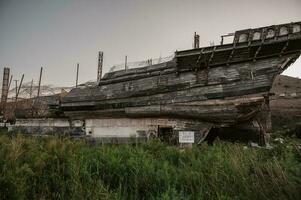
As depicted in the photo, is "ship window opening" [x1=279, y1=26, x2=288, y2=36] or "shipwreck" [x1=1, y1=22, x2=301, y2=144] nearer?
"shipwreck" [x1=1, y1=22, x2=301, y2=144]

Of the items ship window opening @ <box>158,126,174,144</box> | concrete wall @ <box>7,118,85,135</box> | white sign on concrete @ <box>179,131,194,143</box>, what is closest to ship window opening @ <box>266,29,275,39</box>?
white sign on concrete @ <box>179,131,194,143</box>

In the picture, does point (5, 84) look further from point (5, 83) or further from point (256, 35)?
point (256, 35)

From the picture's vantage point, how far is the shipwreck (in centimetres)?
1541

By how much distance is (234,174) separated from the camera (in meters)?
6.50

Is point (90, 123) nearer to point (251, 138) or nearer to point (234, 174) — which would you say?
point (251, 138)

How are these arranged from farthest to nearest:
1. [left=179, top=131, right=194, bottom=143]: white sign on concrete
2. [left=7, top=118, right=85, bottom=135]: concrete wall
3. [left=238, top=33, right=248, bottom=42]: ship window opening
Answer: [left=7, top=118, right=85, bottom=135]: concrete wall
[left=238, top=33, right=248, bottom=42]: ship window opening
[left=179, top=131, right=194, bottom=143]: white sign on concrete

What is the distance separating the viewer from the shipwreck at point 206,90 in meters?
15.4

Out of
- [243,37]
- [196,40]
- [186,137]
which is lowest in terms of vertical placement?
[186,137]

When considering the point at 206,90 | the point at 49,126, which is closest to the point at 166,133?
the point at 206,90

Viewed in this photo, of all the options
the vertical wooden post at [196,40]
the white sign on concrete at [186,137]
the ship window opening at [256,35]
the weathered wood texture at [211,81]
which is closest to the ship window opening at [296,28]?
the weathered wood texture at [211,81]

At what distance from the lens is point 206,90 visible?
1592 cm

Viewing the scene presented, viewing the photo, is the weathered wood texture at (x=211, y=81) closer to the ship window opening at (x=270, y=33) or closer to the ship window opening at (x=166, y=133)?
the ship window opening at (x=270, y=33)

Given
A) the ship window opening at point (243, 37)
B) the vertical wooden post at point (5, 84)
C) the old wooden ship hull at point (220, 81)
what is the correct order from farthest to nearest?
1. the vertical wooden post at point (5, 84)
2. the ship window opening at point (243, 37)
3. the old wooden ship hull at point (220, 81)

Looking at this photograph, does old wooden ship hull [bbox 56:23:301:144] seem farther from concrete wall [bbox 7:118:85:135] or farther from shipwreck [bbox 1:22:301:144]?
concrete wall [bbox 7:118:85:135]
